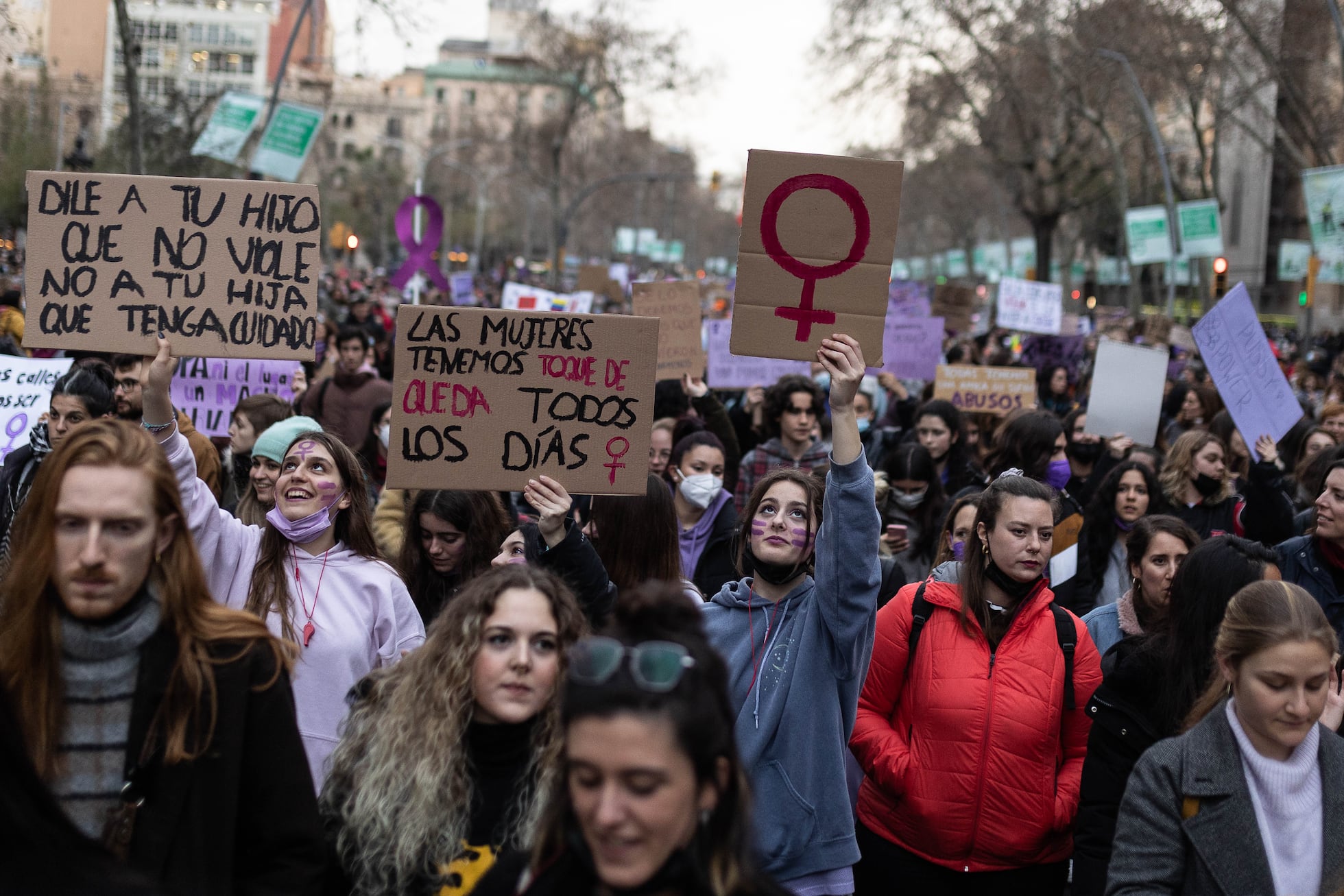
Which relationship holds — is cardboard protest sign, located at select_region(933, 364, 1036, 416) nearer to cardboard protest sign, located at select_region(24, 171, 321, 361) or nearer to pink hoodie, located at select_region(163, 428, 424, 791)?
cardboard protest sign, located at select_region(24, 171, 321, 361)

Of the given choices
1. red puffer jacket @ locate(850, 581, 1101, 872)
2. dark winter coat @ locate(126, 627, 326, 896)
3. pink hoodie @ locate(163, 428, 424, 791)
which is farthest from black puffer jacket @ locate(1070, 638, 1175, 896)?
dark winter coat @ locate(126, 627, 326, 896)

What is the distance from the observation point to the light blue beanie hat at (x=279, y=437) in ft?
16.4

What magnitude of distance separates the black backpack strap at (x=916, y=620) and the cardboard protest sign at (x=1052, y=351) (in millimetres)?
10100

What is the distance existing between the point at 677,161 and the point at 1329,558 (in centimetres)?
A: 5635

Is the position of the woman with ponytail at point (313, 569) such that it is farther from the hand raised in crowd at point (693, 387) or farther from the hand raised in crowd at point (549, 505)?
the hand raised in crowd at point (693, 387)

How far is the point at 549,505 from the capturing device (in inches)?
156

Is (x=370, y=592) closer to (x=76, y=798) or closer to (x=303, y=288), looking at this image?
(x=303, y=288)

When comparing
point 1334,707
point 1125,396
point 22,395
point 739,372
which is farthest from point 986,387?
point 1334,707

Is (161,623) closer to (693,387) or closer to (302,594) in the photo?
(302,594)

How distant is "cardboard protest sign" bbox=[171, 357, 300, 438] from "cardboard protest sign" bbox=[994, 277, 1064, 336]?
1181cm

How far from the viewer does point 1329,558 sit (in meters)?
5.15

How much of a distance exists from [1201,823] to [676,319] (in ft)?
21.1

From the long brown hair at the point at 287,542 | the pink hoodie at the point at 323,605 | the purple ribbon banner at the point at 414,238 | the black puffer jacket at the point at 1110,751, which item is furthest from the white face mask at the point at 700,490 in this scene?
the purple ribbon banner at the point at 414,238

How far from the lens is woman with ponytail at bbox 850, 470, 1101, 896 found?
12.5 ft
